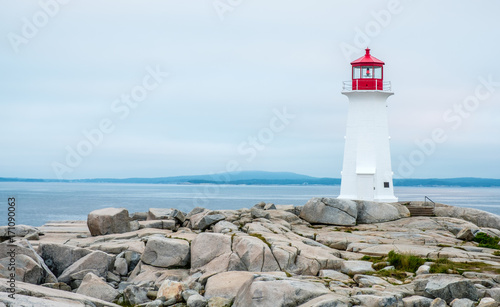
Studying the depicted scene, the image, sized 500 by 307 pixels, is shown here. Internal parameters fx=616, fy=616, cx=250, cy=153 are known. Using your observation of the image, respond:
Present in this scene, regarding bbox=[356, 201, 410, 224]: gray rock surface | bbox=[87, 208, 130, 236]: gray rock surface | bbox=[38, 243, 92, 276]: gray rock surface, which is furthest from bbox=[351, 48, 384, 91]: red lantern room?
bbox=[38, 243, 92, 276]: gray rock surface

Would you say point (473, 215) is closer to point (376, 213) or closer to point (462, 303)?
point (376, 213)

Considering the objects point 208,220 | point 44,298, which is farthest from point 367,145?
point 44,298

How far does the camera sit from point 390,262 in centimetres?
1788

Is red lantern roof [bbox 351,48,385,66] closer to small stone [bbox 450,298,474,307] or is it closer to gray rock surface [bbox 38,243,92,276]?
gray rock surface [bbox 38,243,92,276]

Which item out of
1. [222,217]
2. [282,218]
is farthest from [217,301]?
[282,218]

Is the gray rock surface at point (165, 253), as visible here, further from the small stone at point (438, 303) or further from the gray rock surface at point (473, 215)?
the gray rock surface at point (473, 215)

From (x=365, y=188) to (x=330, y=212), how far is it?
17.7ft

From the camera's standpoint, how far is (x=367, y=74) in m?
32.4

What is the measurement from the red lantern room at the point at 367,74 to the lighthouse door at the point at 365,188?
4623 mm

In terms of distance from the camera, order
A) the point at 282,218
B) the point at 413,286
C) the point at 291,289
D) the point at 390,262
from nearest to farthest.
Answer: the point at 291,289 < the point at 413,286 < the point at 390,262 < the point at 282,218

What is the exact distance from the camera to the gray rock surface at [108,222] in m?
22.8

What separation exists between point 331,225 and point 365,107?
324 inches

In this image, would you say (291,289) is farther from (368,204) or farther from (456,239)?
(368,204)

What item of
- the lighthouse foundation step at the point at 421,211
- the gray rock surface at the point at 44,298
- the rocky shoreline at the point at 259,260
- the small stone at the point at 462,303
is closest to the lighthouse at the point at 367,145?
the lighthouse foundation step at the point at 421,211
